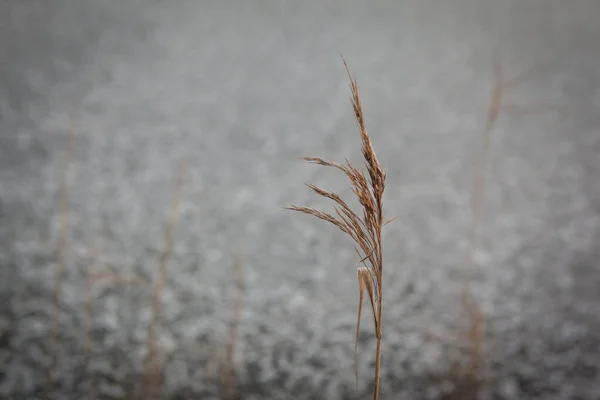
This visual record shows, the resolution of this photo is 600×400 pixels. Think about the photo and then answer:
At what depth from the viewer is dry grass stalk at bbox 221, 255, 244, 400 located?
1.10 meters

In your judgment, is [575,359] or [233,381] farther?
[575,359]

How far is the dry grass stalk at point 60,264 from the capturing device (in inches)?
42.7

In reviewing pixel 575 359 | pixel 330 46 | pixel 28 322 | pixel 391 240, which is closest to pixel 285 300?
pixel 391 240

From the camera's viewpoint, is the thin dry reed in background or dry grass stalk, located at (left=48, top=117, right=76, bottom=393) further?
the thin dry reed in background

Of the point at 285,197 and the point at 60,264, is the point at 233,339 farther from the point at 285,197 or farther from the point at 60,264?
the point at 285,197

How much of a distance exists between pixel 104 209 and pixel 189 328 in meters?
0.56

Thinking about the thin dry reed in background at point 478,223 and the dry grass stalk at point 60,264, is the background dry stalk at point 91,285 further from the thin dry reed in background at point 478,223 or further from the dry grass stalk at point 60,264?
the thin dry reed in background at point 478,223

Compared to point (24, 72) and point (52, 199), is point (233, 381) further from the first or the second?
point (24, 72)

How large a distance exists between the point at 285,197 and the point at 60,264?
0.76 metres

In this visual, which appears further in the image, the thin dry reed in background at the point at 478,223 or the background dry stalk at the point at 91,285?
the thin dry reed in background at the point at 478,223

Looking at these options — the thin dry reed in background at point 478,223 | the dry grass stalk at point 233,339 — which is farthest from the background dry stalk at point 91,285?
the thin dry reed in background at point 478,223

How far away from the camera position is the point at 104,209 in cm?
158

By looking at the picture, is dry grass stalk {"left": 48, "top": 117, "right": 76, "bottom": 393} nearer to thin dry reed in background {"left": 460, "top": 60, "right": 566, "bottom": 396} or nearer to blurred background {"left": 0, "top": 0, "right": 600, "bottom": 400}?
blurred background {"left": 0, "top": 0, "right": 600, "bottom": 400}

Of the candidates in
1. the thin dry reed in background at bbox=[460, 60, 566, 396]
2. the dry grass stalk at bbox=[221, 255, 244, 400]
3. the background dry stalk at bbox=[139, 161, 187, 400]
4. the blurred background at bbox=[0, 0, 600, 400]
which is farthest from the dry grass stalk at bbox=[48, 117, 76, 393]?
the thin dry reed in background at bbox=[460, 60, 566, 396]
